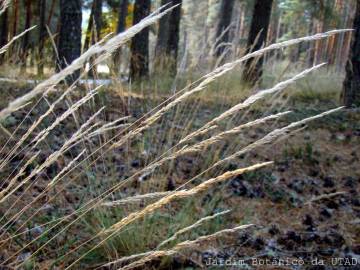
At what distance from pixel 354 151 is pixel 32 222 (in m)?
3.88

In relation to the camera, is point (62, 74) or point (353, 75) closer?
point (62, 74)

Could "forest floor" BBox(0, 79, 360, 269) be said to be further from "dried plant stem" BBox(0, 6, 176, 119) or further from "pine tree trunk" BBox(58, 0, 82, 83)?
"pine tree trunk" BBox(58, 0, 82, 83)

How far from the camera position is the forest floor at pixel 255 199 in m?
2.47

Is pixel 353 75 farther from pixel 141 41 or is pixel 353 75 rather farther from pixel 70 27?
pixel 141 41

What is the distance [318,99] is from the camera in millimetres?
9125

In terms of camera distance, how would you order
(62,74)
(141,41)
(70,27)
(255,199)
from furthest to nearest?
(141,41), (70,27), (255,199), (62,74)

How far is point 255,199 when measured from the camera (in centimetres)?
360

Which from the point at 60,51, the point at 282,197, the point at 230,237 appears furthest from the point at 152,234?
the point at 60,51

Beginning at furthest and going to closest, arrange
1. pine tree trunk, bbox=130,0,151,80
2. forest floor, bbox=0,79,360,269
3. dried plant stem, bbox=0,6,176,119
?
pine tree trunk, bbox=130,0,151,80
forest floor, bbox=0,79,360,269
dried plant stem, bbox=0,6,176,119

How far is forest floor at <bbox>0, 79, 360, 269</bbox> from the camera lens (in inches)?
97.3

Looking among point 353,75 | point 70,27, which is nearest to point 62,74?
point 70,27

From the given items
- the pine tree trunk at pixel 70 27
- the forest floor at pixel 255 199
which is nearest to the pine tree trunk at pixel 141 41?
the pine tree trunk at pixel 70 27

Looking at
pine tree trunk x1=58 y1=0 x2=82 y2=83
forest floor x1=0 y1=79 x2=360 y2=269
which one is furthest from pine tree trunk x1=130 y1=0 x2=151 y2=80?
forest floor x1=0 y1=79 x2=360 y2=269

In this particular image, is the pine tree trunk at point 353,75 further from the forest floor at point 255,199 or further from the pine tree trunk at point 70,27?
the pine tree trunk at point 70,27
